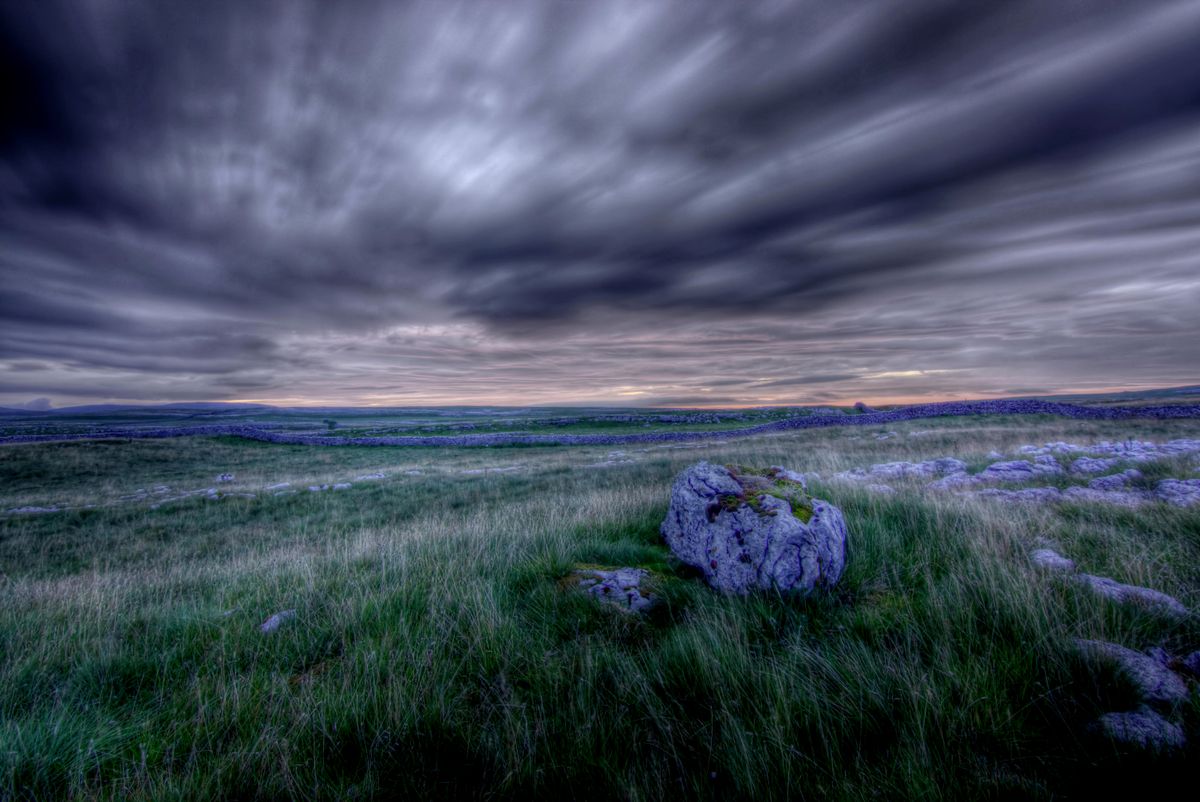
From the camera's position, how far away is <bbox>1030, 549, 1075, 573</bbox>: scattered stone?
4176 mm

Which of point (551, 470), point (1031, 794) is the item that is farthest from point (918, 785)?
point (551, 470)

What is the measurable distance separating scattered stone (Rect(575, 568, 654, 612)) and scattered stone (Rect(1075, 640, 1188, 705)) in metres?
2.88

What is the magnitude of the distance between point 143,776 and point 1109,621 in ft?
19.9

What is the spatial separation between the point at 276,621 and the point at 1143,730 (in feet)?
19.9

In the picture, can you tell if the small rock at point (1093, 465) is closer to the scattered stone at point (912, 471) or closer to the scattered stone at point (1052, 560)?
the scattered stone at point (912, 471)

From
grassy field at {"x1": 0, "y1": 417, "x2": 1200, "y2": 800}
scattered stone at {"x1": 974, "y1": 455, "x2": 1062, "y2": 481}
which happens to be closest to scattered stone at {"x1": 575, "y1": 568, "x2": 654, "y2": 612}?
grassy field at {"x1": 0, "y1": 417, "x2": 1200, "y2": 800}

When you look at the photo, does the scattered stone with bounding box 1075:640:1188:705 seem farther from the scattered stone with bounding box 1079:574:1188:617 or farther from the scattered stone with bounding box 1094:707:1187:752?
the scattered stone with bounding box 1079:574:1188:617

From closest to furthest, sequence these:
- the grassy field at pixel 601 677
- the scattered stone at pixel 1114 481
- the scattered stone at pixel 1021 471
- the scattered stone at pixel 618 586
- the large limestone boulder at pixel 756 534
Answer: the grassy field at pixel 601 677 → the scattered stone at pixel 618 586 → the large limestone boulder at pixel 756 534 → the scattered stone at pixel 1114 481 → the scattered stone at pixel 1021 471

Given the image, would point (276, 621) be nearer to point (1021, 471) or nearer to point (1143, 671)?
point (1143, 671)

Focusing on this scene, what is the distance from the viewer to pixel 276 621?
4285 mm

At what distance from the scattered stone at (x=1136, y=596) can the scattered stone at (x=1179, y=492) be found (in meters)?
4.29

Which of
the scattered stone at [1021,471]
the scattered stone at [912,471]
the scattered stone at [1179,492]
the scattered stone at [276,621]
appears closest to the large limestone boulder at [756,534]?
the scattered stone at [276,621]

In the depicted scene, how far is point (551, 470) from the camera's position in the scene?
22344 mm

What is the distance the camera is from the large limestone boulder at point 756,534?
4117mm
